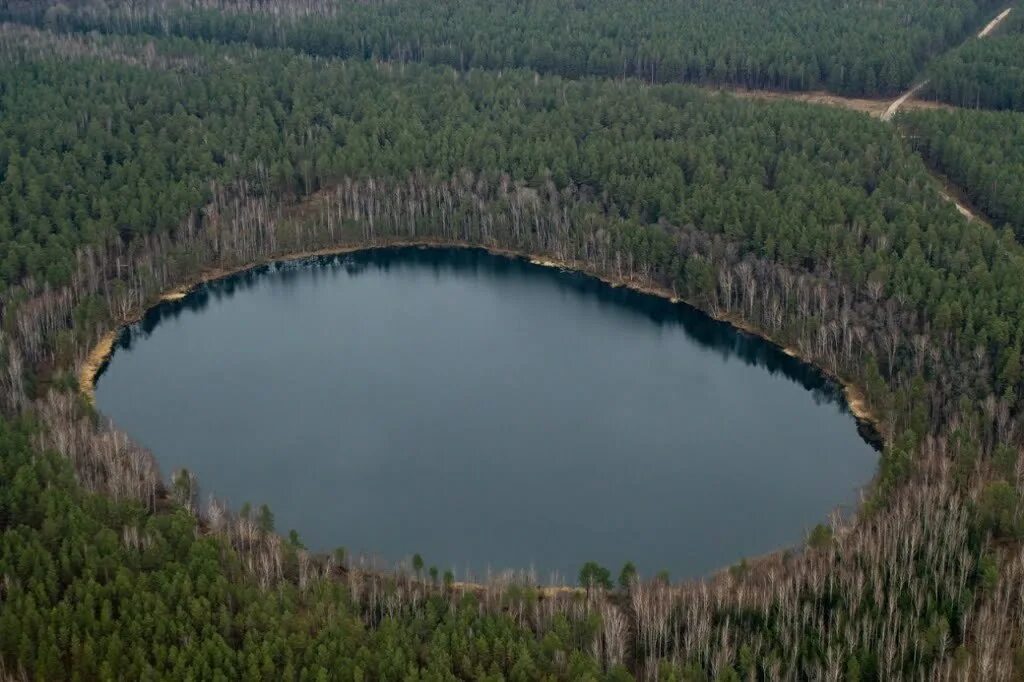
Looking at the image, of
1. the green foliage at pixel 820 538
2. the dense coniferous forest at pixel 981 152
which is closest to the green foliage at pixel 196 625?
the green foliage at pixel 820 538

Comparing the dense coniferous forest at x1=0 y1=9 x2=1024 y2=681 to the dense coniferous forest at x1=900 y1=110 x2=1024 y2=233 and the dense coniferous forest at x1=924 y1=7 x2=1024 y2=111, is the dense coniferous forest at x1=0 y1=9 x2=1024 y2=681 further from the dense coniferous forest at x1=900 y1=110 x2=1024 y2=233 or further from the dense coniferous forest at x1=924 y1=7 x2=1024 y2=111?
the dense coniferous forest at x1=924 y1=7 x2=1024 y2=111

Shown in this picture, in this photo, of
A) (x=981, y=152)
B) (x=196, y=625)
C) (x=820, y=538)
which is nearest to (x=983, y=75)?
(x=981, y=152)

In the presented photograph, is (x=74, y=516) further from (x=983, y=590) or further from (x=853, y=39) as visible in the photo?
(x=853, y=39)

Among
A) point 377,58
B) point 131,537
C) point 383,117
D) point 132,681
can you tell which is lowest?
point 132,681

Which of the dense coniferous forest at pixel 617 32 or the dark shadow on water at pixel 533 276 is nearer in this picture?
the dark shadow on water at pixel 533 276

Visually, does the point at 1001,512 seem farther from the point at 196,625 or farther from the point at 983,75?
the point at 983,75

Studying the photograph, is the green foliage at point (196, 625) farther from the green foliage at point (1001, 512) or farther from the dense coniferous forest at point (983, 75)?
the dense coniferous forest at point (983, 75)

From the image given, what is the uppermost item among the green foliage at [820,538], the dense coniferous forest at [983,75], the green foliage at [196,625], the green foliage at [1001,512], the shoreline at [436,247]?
the dense coniferous forest at [983,75]

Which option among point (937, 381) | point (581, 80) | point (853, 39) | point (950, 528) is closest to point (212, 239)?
point (581, 80)
